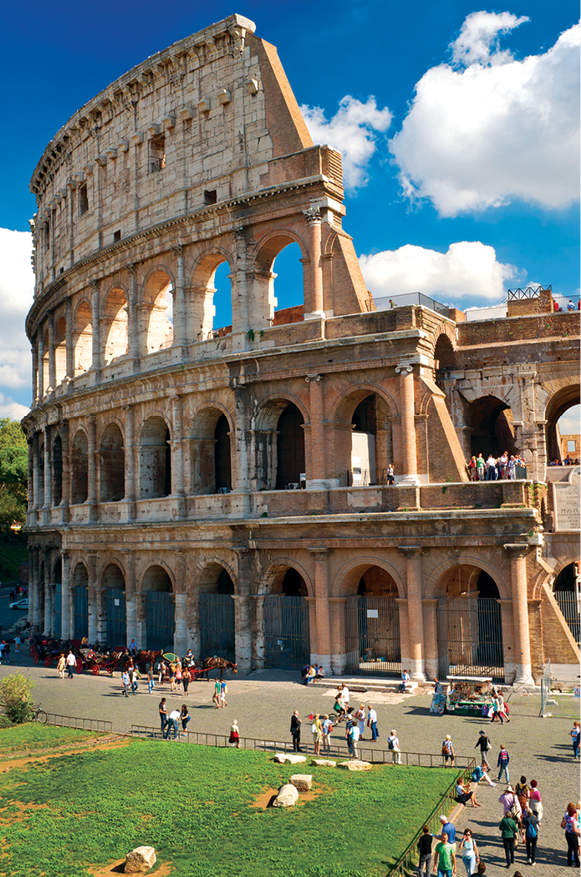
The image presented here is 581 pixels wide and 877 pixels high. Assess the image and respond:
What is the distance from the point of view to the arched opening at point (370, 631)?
27.6 metres

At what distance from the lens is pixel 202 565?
103 feet

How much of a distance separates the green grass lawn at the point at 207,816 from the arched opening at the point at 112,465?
18617mm

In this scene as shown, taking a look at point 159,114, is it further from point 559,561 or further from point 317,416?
point 559,561

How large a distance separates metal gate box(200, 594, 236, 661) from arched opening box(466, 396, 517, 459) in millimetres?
11748

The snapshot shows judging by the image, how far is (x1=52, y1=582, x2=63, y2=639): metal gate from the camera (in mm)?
40906

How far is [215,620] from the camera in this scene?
31.2 metres

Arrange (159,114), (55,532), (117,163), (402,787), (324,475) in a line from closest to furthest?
(402,787) < (324,475) < (159,114) < (117,163) < (55,532)

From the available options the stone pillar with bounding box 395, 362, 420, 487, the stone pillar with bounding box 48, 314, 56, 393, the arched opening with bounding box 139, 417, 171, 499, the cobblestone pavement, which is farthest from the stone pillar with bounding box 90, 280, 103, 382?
the stone pillar with bounding box 395, 362, 420, 487

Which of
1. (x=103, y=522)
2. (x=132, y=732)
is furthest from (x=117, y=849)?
(x=103, y=522)

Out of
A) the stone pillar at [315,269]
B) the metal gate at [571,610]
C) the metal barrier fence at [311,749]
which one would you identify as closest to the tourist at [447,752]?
the metal barrier fence at [311,749]

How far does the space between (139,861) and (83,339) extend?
3117 centimetres

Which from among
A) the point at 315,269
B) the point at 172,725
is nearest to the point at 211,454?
the point at 315,269

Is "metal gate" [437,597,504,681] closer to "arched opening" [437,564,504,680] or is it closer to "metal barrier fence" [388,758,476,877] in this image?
"arched opening" [437,564,504,680]

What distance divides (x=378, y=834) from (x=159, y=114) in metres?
30.3
